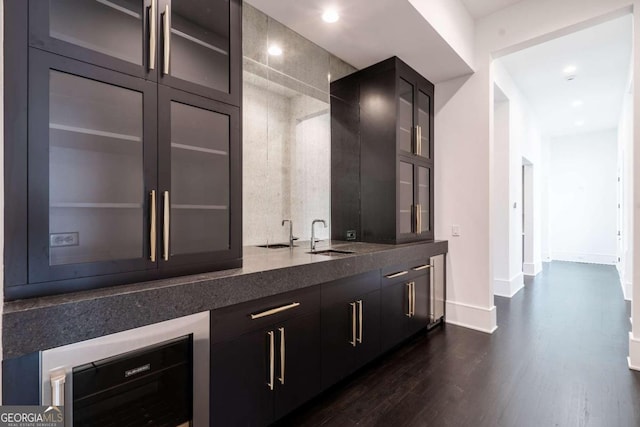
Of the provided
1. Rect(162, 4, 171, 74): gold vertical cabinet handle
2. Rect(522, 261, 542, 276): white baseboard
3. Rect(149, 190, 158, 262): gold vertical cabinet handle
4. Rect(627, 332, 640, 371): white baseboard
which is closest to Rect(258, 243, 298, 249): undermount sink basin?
Rect(149, 190, 158, 262): gold vertical cabinet handle

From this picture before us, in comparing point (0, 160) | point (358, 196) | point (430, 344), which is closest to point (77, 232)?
point (0, 160)

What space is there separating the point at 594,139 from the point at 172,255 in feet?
32.9

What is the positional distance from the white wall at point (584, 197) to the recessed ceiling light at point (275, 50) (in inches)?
336

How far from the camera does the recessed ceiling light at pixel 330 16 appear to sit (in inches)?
97.3

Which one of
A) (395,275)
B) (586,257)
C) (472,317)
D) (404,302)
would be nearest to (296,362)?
(395,275)

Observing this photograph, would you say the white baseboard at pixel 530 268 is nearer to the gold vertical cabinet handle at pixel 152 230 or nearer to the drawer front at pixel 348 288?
the drawer front at pixel 348 288

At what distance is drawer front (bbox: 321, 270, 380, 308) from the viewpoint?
2.10m

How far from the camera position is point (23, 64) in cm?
114

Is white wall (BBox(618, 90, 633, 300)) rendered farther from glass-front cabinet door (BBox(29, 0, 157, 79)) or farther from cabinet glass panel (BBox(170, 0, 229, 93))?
glass-front cabinet door (BBox(29, 0, 157, 79))

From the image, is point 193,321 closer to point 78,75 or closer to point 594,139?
point 78,75

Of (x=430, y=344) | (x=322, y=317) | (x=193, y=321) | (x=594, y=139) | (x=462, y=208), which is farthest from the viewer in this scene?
(x=594, y=139)

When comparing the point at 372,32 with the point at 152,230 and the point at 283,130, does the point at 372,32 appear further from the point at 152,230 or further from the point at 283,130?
the point at 152,230

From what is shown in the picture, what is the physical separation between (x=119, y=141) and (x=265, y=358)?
1287mm

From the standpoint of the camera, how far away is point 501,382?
7.73 ft
